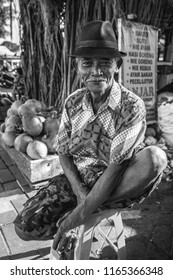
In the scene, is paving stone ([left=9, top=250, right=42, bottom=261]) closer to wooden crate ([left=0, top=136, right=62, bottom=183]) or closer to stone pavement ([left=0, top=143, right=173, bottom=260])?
stone pavement ([left=0, top=143, right=173, bottom=260])

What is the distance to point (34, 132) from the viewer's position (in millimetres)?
3277

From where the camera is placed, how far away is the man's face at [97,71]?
1411mm

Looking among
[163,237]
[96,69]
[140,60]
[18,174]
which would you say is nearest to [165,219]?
[163,237]

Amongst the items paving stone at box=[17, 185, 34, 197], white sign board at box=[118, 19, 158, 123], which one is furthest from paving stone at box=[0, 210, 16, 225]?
white sign board at box=[118, 19, 158, 123]

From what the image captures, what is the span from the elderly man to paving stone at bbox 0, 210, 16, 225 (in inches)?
35.2

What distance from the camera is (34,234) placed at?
5.15 ft

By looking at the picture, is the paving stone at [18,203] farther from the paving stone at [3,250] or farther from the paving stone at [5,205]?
the paving stone at [3,250]

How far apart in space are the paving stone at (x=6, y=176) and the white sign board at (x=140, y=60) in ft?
6.30

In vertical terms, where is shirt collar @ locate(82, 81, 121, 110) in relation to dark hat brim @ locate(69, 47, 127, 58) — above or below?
below

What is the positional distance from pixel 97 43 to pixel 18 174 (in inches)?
95.1

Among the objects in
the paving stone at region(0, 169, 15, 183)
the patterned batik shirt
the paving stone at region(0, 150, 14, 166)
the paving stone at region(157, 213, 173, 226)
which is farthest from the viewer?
the paving stone at region(0, 150, 14, 166)

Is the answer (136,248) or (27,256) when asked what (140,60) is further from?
(27,256)

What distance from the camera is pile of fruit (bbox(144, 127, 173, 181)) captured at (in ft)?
10.4
